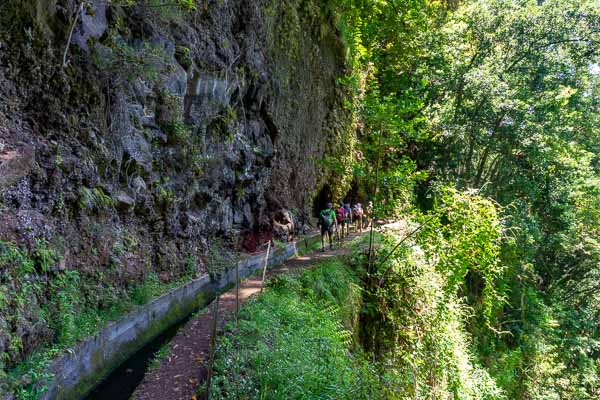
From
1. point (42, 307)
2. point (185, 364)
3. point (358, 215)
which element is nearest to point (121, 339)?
point (185, 364)

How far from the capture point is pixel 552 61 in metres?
17.7

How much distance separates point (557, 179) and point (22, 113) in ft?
62.0

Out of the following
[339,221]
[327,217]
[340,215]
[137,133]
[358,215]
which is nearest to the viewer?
[137,133]

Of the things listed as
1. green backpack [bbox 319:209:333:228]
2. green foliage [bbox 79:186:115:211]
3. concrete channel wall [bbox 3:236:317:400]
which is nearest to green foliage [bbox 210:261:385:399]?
concrete channel wall [bbox 3:236:317:400]

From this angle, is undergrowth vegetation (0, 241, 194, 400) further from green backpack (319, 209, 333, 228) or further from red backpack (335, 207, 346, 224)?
red backpack (335, 207, 346, 224)

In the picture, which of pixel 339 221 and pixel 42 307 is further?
pixel 339 221

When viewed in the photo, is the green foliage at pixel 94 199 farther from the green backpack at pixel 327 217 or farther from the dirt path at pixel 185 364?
the green backpack at pixel 327 217

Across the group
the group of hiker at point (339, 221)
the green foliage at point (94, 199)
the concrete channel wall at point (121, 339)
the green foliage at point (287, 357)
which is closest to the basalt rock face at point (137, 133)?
the green foliage at point (94, 199)

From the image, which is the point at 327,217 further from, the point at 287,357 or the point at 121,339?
the point at 121,339

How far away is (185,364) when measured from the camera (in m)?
6.29

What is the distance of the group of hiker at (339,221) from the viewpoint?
13360 millimetres

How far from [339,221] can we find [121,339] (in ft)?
34.7

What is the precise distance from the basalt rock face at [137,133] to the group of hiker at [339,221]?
2.02 m

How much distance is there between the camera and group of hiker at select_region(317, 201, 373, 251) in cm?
1336
